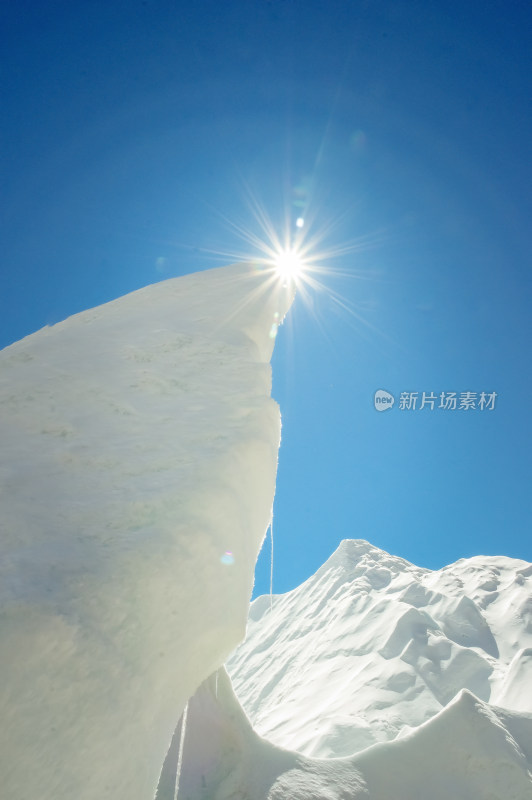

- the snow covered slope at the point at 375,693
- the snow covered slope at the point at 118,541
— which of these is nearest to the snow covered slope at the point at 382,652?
the snow covered slope at the point at 375,693

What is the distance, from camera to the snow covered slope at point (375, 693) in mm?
5047

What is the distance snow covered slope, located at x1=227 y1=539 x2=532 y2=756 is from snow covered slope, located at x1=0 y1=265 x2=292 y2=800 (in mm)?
13696

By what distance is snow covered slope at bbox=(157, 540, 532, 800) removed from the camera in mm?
5047

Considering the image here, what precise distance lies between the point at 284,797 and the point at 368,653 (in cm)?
2519

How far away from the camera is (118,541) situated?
2.49 metres

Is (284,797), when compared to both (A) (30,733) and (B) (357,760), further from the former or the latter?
(A) (30,733)

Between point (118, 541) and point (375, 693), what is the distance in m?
23.9

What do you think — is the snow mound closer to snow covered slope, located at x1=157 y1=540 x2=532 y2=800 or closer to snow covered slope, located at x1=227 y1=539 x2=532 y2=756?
snow covered slope, located at x1=157 y1=540 x2=532 y2=800

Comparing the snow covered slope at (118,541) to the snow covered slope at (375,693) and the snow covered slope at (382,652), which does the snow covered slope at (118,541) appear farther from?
the snow covered slope at (382,652)

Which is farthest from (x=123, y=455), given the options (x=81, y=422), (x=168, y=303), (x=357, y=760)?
(x=357, y=760)

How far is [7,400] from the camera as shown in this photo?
3691 mm

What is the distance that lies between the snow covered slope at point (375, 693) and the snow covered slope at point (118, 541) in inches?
119

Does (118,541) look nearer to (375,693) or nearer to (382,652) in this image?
(375,693)

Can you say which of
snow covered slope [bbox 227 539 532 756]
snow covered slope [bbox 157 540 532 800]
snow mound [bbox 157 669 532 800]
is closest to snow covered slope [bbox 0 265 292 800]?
snow mound [bbox 157 669 532 800]
